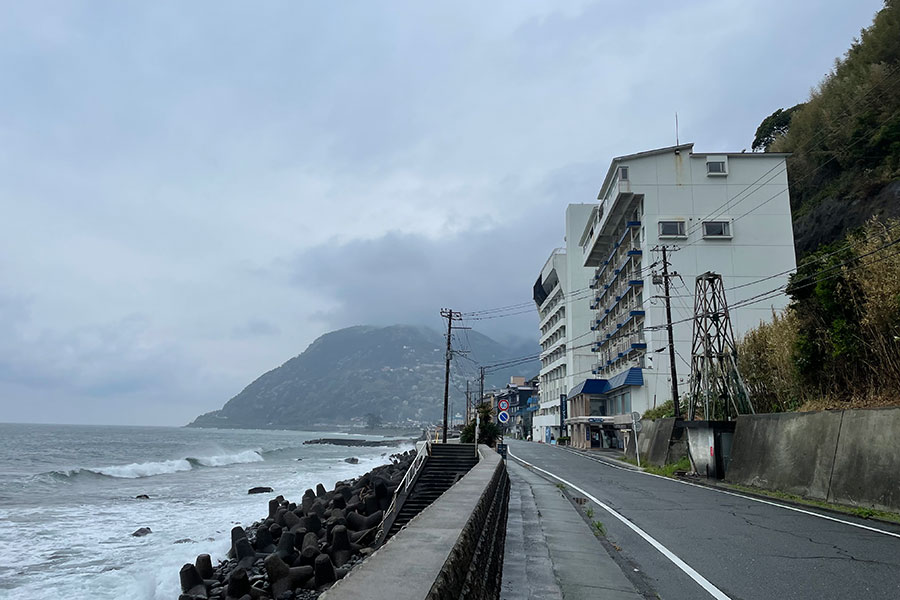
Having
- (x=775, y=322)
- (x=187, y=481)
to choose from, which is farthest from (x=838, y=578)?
(x=187, y=481)

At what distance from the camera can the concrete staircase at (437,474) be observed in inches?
968

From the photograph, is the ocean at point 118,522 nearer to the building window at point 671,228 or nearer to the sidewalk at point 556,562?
the sidewalk at point 556,562

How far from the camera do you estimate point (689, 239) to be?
4978cm

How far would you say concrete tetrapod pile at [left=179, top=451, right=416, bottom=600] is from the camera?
13.0m

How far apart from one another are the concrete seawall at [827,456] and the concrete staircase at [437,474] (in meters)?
10.8

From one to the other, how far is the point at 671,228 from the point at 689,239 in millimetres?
1633

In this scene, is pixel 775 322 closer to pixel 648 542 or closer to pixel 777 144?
pixel 648 542

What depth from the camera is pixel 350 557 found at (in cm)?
1628

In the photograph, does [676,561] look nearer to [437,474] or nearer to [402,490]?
[402,490]

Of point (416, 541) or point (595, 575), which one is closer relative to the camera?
point (416, 541)

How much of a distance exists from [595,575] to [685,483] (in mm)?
15916

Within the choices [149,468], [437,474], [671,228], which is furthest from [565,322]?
[437,474]

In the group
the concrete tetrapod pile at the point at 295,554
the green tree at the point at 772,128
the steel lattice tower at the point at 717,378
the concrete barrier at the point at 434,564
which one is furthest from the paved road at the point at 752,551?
the green tree at the point at 772,128

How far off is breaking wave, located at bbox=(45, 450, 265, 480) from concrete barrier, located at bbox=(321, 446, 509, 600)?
1910 inches
